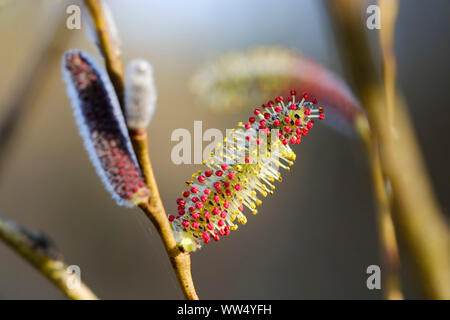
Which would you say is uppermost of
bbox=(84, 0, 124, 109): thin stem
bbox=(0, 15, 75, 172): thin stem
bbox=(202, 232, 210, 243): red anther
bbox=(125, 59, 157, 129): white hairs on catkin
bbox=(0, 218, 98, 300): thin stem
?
bbox=(0, 15, 75, 172): thin stem

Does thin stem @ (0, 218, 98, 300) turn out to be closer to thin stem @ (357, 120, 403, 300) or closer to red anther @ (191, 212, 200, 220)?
red anther @ (191, 212, 200, 220)

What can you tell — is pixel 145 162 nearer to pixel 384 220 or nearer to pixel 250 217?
pixel 384 220

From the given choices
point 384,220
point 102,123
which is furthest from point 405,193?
point 102,123

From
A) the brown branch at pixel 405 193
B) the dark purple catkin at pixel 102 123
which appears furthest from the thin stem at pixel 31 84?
the brown branch at pixel 405 193

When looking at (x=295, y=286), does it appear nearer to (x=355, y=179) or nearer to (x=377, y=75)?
(x=355, y=179)

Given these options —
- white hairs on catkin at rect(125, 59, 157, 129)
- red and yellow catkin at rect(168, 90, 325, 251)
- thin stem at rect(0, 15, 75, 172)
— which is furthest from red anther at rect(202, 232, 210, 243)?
thin stem at rect(0, 15, 75, 172)
